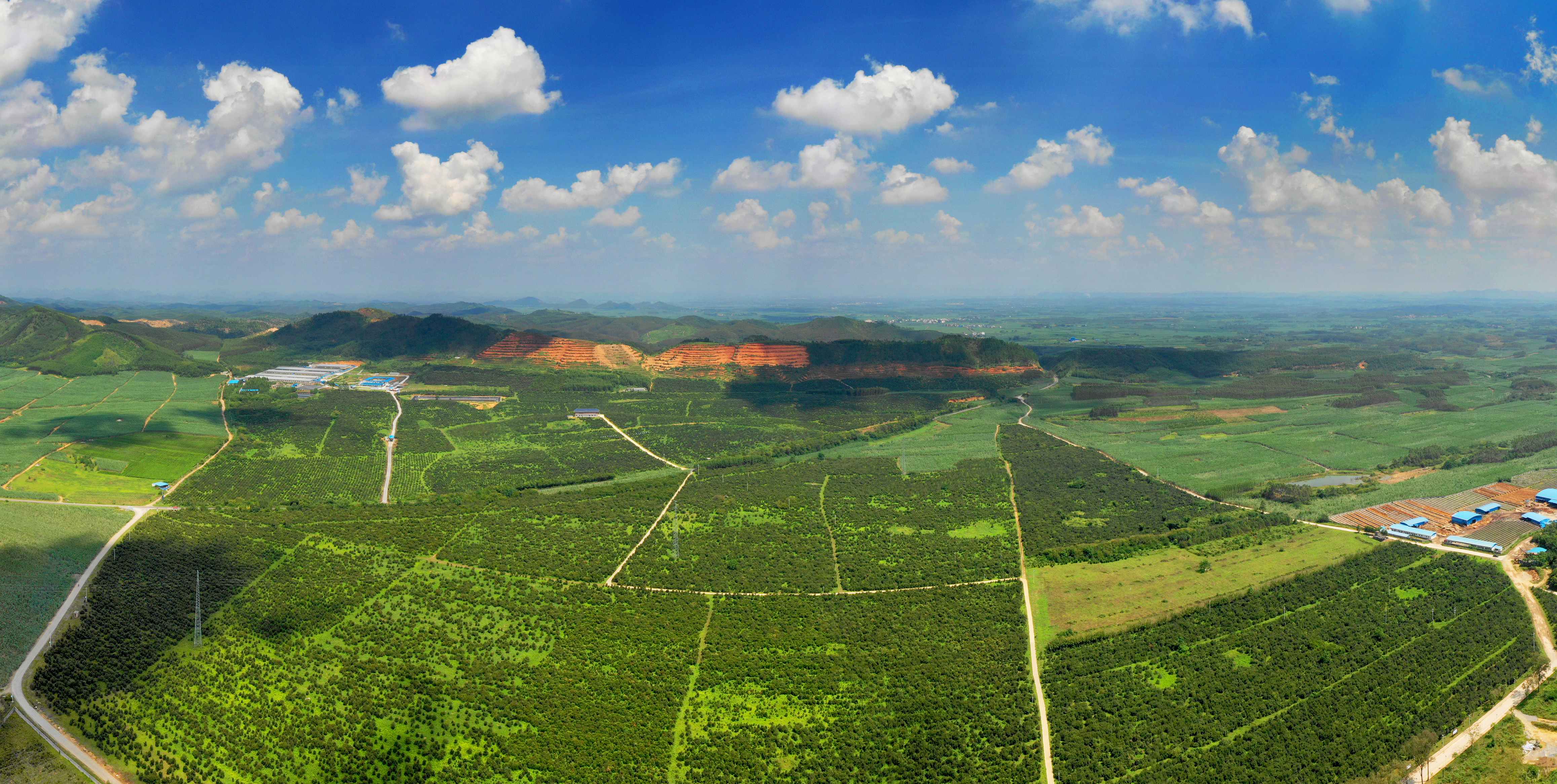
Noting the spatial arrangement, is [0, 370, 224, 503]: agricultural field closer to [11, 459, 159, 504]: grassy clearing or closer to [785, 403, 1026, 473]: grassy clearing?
[11, 459, 159, 504]: grassy clearing

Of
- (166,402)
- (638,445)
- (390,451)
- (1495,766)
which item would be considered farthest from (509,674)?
(166,402)

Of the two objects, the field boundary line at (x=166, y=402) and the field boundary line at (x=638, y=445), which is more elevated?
the field boundary line at (x=166, y=402)

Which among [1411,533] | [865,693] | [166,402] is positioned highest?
[166,402]

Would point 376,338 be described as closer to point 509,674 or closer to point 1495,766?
point 509,674

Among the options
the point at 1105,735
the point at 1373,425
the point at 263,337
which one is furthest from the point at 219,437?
the point at 1373,425

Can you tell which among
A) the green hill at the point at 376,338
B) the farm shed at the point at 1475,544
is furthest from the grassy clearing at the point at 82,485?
the farm shed at the point at 1475,544

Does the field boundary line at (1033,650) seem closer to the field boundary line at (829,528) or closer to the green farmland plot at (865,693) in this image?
the green farmland plot at (865,693)
